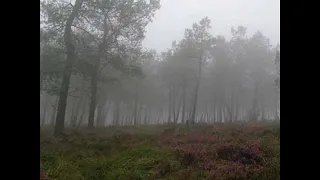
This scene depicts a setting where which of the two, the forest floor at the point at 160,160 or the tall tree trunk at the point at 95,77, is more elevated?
the tall tree trunk at the point at 95,77

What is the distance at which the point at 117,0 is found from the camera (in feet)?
69.8

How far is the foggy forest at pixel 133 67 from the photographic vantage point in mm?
19328

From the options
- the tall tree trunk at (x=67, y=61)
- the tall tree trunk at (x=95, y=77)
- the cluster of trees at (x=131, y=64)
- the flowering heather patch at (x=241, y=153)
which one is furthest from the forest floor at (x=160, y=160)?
the tall tree trunk at (x=95, y=77)

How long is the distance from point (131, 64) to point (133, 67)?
0.36 metres

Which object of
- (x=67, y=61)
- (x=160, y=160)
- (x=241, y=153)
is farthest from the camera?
(x=67, y=61)

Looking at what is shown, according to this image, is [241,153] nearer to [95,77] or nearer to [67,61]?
[67,61]

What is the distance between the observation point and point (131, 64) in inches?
888

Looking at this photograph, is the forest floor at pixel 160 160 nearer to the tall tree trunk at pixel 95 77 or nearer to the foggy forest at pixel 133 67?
the foggy forest at pixel 133 67

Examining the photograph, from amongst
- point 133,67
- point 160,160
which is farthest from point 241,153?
point 133,67

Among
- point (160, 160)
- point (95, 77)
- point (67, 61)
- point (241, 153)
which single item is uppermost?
point (67, 61)

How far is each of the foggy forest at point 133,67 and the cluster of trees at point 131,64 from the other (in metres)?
0.07
